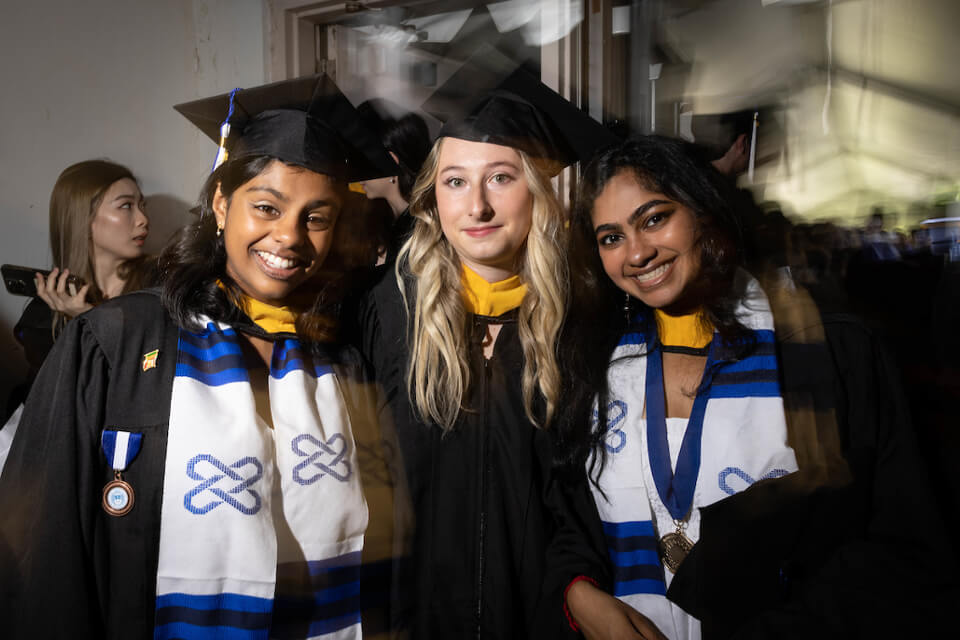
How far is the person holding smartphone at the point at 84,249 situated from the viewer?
69cm

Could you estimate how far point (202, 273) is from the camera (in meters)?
0.79

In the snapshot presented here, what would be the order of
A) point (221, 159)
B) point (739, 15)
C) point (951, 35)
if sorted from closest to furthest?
point (951, 35) → point (739, 15) → point (221, 159)

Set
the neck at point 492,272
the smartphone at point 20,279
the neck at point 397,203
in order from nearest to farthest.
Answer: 1. the smartphone at point 20,279
2. the neck at point 492,272
3. the neck at point 397,203

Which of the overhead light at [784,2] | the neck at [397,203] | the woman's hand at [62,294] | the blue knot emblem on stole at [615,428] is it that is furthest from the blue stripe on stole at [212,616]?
the overhead light at [784,2]

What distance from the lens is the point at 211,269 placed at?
80 centimetres

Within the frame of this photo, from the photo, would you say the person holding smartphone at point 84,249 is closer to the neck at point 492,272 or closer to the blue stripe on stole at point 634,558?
the neck at point 492,272

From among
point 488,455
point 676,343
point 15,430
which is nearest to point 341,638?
point 488,455

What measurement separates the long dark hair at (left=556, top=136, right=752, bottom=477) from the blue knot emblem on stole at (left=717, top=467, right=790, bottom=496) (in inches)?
5.3

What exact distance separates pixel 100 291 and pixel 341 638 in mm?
582

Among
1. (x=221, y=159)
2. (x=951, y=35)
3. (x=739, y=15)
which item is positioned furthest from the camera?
(x=221, y=159)

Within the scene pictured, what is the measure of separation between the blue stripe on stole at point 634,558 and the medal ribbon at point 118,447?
61 centimetres

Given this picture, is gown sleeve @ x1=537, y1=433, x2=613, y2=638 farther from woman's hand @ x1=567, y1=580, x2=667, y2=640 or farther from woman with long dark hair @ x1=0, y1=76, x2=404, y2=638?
woman with long dark hair @ x1=0, y1=76, x2=404, y2=638

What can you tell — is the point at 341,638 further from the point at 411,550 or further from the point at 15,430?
the point at 15,430

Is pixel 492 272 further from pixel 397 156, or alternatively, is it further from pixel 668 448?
pixel 668 448
